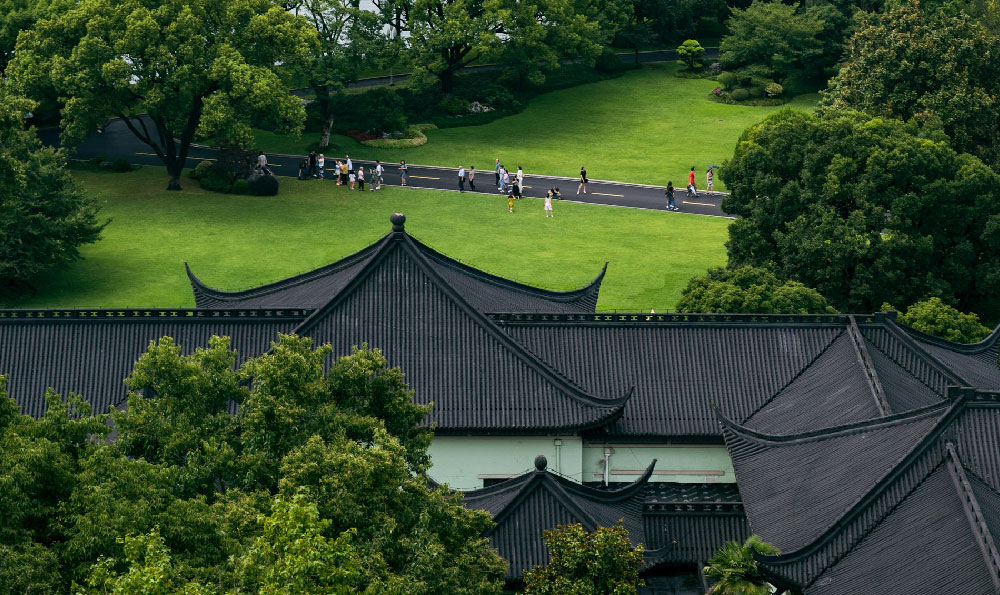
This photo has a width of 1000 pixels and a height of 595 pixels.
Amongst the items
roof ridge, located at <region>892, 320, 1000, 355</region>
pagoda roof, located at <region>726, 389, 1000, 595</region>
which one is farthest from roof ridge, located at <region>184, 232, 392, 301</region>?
roof ridge, located at <region>892, 320, 1000, 355</region>

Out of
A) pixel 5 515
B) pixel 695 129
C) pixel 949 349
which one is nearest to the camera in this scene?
pixel 5 515

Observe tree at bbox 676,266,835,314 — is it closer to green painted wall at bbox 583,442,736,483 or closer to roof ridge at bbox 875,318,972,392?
roof ridge at bbox 875,318,972,392

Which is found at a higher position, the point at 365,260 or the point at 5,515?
the point at 365,260

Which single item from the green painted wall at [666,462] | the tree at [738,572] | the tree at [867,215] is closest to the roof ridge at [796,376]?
the green painted wall at [666,462]

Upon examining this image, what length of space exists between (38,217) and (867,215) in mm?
36475

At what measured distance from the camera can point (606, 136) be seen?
295 feet

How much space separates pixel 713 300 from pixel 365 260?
45.2ft

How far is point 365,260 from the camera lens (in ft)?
124

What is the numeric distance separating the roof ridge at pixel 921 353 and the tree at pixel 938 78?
28651 mm

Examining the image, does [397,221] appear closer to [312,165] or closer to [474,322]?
[474,322]

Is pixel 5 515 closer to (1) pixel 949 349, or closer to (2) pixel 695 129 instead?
(1) pixel 949 349

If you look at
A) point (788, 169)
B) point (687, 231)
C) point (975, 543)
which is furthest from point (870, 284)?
point (975, 543)

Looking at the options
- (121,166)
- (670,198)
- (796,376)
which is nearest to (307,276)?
(796,376)

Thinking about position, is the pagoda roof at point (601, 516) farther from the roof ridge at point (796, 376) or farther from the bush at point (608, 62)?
the bush at point (608, 62)
